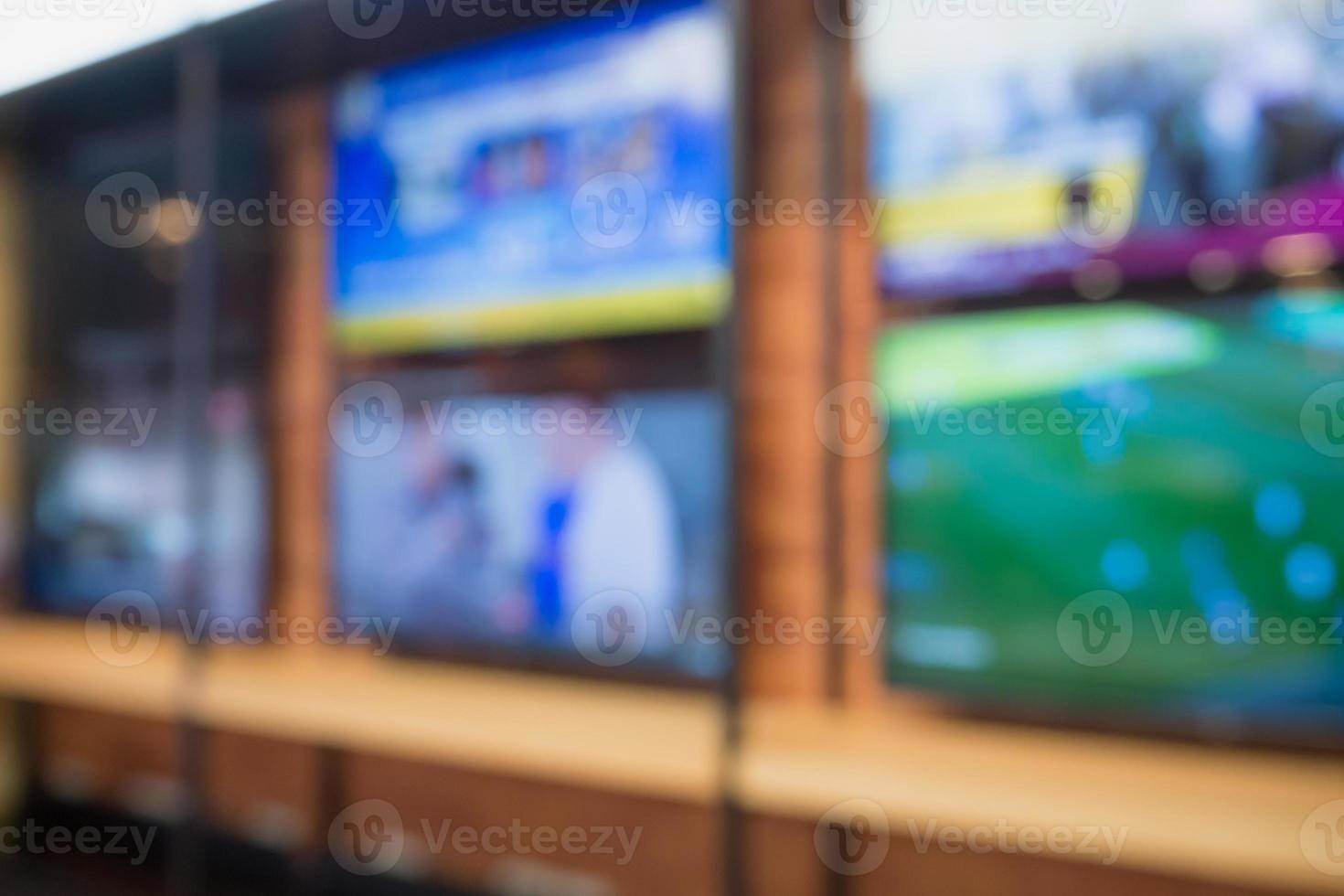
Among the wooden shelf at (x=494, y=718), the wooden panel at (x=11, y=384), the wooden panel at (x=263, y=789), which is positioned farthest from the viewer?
the wooden panel at (x=11, y=384)

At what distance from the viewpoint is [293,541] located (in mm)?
2523

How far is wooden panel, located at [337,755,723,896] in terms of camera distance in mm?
1910

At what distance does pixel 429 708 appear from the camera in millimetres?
1852

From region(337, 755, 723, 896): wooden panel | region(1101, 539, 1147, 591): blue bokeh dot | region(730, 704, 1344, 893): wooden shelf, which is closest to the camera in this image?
region(730, 704, 1344, 893): wooden shelf

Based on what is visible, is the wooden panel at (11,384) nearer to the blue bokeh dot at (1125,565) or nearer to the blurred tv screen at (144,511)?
the blurred tv screen at (144,511)

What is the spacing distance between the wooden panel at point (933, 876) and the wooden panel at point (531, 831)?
0.11m

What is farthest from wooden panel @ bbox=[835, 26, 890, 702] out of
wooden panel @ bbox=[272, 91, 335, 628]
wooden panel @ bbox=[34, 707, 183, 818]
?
wooden panel @ bbox=[34, 707, 183, 818]

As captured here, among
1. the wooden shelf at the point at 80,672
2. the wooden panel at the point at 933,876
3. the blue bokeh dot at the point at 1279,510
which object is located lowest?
the wooden panel at the point at 933,876

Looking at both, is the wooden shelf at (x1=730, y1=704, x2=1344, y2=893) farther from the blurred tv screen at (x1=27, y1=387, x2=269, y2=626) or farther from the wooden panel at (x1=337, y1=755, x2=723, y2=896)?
the blurred tv screen at (x1=27, y1=387, x2=269, y2=626)

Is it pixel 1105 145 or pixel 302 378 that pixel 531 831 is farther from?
pixel 1105 145

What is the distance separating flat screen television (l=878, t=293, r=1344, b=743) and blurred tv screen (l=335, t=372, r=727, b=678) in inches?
13.5

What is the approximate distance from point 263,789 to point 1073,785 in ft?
6.44

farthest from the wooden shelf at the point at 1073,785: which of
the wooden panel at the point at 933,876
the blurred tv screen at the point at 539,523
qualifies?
the blurred tv screen at the point at 539,523

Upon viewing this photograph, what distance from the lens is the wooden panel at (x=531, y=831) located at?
191cm
